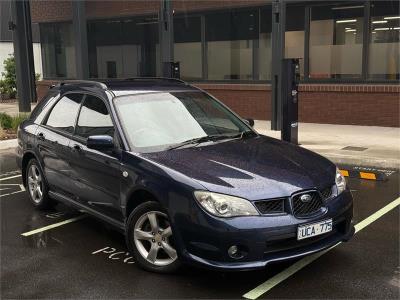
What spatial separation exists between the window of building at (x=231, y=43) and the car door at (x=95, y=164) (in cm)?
1024

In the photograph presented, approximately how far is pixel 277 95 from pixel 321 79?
88.2 inches

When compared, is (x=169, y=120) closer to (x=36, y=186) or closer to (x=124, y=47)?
(x=36, y=186)

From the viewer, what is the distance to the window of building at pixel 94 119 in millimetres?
5125

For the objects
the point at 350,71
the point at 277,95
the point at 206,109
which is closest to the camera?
the point at 206,109

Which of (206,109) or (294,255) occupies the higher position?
(206,109)

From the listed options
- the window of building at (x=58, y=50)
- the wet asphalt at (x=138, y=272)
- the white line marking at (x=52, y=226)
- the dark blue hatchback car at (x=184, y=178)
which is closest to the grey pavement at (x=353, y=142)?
the wet asphalt at (x=138, y=272)

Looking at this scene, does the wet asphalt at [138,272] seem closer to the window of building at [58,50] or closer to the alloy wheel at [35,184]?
the alloy wheel at [35,184]

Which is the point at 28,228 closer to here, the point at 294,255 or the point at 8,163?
the point at 294,255

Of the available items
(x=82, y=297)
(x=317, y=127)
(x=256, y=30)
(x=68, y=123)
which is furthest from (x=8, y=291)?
(x=256, y=30)

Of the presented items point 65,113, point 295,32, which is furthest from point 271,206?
point 295,32

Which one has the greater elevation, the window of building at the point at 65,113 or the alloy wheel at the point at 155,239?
the window of building at the point at 65,113

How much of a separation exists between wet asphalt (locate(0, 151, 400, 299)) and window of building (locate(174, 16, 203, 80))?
438 inches

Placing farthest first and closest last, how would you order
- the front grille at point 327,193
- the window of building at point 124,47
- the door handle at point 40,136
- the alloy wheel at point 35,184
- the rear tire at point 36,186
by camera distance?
the window of building at point 124,47, the alloy wheel at point 35,184, the rear tire at point 36,186, the door handle at point 40,136, the front grille at point 327,193

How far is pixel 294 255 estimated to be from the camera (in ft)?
13.1
